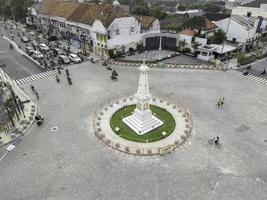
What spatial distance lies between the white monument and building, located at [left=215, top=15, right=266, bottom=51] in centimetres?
4227

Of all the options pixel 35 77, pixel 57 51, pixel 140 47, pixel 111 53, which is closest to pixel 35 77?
pixel 35 77

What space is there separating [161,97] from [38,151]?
21028mm

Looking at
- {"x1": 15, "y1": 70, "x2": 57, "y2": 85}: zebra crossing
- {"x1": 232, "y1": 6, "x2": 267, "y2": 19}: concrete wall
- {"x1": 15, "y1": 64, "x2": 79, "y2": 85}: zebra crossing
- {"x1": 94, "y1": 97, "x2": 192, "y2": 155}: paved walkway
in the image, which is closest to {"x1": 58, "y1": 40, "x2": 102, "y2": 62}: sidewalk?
{"x1": 15, "y1": 64, "x2": 79, "y2": 85}: zebra crossing

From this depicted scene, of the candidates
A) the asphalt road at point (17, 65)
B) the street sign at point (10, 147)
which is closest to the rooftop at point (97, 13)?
the asphalt road at point (17, 65)

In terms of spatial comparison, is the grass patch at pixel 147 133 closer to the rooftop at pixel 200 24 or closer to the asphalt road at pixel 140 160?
the asphalt road at pixel 140 160

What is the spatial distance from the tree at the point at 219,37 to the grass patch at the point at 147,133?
33023 millimetres

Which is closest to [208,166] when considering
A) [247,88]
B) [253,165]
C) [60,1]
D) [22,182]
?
[253,165]

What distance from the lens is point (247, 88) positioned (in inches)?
1628

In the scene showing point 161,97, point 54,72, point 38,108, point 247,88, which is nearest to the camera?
point 38,108

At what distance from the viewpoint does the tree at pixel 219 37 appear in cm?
5734

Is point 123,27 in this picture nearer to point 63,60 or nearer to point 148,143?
point 63,60

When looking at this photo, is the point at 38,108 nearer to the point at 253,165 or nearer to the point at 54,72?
the point at 54,72

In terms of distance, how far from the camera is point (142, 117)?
99.2 ft

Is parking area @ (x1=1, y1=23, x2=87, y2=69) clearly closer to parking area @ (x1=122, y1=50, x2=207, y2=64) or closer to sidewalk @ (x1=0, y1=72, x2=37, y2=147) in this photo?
parking area @ (x1=122, y1=50, x2=207, y2=64)
